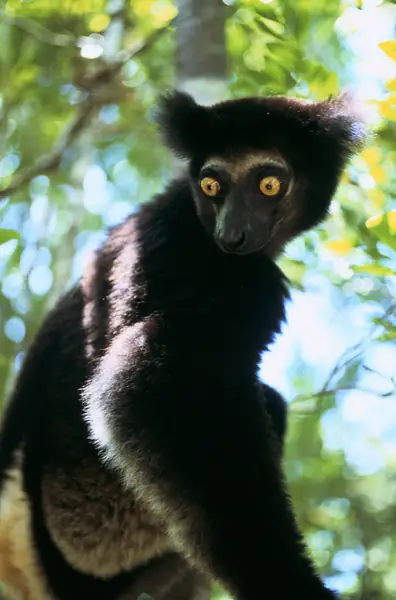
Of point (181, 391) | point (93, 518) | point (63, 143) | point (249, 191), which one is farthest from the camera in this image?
point (63, 143)

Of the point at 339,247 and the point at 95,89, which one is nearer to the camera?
the point at 339,247

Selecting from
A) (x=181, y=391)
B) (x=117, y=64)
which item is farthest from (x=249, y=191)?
(x=117, y=64)

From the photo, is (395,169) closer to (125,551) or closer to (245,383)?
(245,383)

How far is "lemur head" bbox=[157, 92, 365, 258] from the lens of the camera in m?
2.75

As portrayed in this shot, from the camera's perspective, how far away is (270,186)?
278 centimetres

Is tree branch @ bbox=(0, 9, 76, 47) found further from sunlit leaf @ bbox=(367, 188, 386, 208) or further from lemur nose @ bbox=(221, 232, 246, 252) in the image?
sunlit leaf @ bbox=(367, 188, 386, 208)

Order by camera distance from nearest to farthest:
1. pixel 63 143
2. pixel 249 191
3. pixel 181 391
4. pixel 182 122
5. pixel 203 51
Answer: pixel 181 391
pixel 249 191
pixel 182 122
pixel 203 51
pixel 63 143

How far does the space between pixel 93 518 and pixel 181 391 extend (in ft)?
2.05

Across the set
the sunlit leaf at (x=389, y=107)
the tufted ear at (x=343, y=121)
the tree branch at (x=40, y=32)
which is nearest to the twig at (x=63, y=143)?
the tree branch at (x=40, y=32)

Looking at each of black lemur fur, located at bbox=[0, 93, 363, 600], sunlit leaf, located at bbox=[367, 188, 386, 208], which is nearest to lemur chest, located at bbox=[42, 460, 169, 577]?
black lemur fur, located at bbox=[0, 93, 363, 600]

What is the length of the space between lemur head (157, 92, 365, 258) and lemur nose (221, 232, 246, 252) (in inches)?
3.6

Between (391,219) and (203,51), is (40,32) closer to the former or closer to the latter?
(203,51)

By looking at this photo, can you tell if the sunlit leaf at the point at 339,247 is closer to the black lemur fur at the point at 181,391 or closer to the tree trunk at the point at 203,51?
the black lemur fur at the point at 181,391

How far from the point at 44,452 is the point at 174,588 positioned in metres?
0.66
